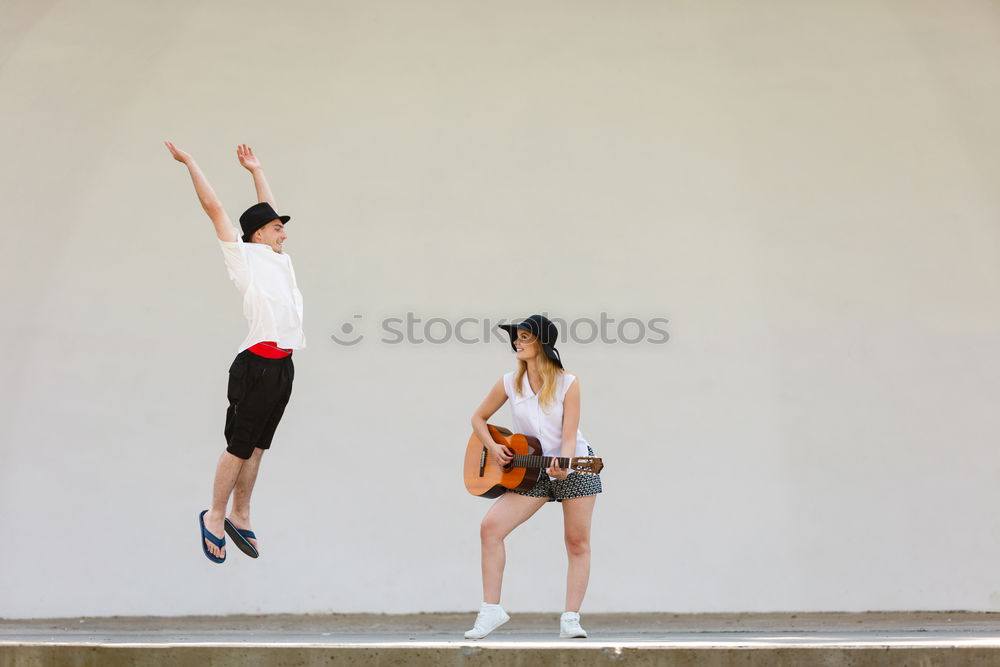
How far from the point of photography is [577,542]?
5.31m

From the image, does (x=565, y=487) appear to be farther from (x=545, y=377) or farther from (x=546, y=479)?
(x=545, y=377)

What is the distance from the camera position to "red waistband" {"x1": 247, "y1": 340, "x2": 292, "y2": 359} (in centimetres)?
578

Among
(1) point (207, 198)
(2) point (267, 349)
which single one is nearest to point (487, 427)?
(2) point (267, 349)

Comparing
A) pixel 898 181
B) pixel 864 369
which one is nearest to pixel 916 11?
pixel 898 181

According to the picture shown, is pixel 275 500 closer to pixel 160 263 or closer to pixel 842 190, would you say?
pixel 160 263

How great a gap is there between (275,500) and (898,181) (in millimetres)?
5086

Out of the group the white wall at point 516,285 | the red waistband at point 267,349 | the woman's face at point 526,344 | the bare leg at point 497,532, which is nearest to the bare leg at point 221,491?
the red waistband at point 267,349

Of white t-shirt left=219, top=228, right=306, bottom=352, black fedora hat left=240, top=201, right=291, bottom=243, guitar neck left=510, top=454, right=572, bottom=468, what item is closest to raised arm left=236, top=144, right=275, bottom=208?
black fedora hat left=240, top=201, right=291, bottom=243

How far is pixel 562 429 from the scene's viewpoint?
211 inches

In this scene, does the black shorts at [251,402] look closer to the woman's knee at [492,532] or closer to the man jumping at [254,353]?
the man jumping at [254,353]

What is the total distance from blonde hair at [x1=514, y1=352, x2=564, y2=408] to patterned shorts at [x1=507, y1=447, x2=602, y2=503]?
347 mm

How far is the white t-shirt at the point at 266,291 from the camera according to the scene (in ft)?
18.5

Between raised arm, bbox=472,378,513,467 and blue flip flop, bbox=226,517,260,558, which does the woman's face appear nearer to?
raised arm, bbox=472,378,513,467

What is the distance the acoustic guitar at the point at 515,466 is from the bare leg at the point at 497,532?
0.25 feet
